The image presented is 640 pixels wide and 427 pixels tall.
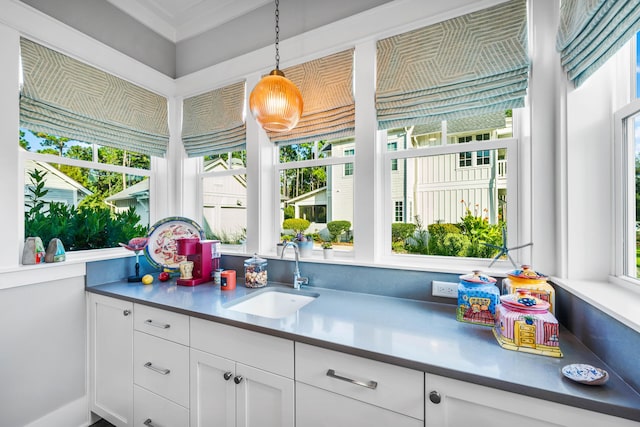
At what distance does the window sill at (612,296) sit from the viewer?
79 cm

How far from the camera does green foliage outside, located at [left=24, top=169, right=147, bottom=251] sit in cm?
172

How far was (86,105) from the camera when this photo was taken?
6.27 feet

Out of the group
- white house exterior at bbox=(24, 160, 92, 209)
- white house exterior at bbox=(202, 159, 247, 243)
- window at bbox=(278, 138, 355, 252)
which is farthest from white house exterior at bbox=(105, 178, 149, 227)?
window at bbox=(278, 138, 355, 252)

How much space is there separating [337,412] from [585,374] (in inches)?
30.3

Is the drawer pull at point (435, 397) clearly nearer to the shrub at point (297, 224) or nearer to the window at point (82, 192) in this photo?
the shrub at point (297, 224)

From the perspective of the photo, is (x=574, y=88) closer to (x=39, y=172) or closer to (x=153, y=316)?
(x=153, y=316)

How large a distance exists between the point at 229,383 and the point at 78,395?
131 centimetres

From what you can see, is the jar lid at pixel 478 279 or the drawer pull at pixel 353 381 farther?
the jar lid at pixel 478 279

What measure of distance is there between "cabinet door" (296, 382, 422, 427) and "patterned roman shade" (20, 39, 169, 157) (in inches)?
83.0

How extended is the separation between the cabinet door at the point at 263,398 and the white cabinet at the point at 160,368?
0.37 meters

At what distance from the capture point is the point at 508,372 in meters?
0.83

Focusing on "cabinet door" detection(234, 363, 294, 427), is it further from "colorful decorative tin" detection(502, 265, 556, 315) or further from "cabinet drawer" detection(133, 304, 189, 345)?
"colorful decorative tin" detection(502, 265, 556, 315)

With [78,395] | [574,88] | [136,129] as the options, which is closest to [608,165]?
[574,88]

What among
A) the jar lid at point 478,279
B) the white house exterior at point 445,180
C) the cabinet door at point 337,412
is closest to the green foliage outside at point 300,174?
the white house exterior at point 445,180
